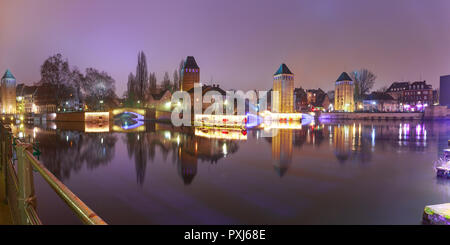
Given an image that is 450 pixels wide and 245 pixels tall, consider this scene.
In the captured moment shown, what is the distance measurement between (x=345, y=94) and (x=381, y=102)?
1439 centimetres

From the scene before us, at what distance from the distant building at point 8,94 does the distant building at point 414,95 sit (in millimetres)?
125439

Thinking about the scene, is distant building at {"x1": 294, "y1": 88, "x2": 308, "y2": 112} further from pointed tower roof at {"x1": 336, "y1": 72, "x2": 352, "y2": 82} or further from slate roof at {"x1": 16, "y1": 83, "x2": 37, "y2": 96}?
slate roof at {"x1": 16, "y1": 83, "x2": 37, "y2": 96}

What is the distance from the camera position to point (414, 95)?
310 ft

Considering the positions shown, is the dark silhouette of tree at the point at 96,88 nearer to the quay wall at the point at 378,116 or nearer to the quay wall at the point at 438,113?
the quay wall at the point at 378,116

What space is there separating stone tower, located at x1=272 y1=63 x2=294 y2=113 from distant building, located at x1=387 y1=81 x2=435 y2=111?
41027mm

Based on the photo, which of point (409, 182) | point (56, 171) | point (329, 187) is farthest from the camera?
point (56, 171)

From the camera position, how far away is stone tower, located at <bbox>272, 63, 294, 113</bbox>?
83.1 metres

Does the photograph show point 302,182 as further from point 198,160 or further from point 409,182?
point 198,160

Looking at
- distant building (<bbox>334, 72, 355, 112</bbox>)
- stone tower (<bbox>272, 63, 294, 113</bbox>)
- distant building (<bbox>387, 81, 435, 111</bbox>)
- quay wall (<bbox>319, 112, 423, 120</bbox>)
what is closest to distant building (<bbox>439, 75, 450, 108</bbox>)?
quay wall (<bbox>319, 112, 423, 120</bbox>)

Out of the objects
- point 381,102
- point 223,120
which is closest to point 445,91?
point 381,102

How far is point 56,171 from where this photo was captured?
14.7 metres

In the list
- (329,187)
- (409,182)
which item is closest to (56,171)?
(329,187)
